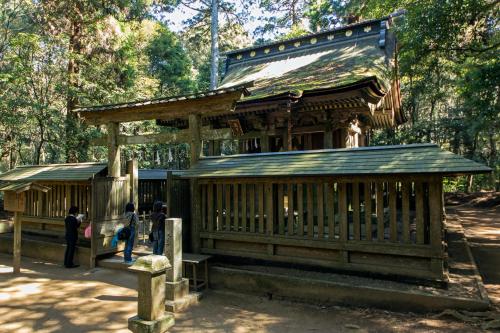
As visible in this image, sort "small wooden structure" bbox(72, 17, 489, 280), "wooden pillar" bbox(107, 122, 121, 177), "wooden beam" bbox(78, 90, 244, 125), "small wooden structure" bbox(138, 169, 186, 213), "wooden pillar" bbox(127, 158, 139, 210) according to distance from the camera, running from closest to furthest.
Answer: "small wooden structure" bbox(72, 17, 489, 280) → "wooden beam" bbox(78, 90, 244, 125) → "wooden pillar" bbox(107, 122, 121, 177) → "wooden pillar" bbox(127, 158, 139, 210) → "small wooden structure" bbox(138, 169, 186, 213)

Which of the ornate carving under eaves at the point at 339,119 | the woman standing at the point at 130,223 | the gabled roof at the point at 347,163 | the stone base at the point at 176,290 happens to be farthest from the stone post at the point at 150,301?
the ornate carving under eaves at the point at 339,119

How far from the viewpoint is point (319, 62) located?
13.3m

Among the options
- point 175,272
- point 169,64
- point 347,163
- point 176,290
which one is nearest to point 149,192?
point 175,272

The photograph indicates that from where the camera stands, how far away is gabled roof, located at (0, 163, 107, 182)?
9.88 meters

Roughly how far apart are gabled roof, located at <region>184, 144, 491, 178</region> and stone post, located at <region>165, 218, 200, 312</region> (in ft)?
4.90

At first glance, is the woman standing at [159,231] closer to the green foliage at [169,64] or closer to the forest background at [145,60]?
the forest background at [145,60]

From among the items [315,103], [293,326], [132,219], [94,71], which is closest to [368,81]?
[315,103]

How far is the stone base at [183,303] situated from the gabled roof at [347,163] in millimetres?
→ 2484

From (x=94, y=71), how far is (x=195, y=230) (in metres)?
13.2

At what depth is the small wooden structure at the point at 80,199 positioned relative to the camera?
932 cm

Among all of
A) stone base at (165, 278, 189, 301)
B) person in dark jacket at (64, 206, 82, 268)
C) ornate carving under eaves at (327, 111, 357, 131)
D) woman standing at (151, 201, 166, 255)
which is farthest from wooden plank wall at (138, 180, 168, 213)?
stone base at (165, 278, 189, 301)

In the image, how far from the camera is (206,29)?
1053 inches

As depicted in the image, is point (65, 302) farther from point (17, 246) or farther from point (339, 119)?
point (339, 119)

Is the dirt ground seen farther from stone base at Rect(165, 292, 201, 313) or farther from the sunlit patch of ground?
the sunlit patch of ground
